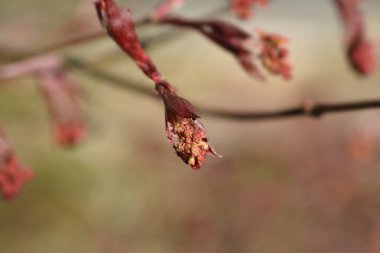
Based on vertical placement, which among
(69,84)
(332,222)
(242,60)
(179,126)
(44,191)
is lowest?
(332,222)

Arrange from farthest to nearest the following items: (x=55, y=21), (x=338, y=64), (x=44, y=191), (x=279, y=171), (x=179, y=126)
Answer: (x=338, y=64) < (x=279, y=171) < (x=44, y=191) < (x=55, y=21) < (x=179, y=126)

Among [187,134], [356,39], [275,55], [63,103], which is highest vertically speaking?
[187,134]

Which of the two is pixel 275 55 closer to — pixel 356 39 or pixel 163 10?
pixel 163 10

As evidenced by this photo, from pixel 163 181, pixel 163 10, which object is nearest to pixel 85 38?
pixel 163 10

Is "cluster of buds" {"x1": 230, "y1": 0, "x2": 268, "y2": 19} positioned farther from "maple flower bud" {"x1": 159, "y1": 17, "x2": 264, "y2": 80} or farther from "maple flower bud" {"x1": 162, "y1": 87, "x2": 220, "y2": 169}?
"maple flower bud" {"x1": 162, "y1": 87, "x2": 220, "y2": 169}

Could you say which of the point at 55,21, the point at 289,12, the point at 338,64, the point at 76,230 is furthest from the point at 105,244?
the point at 289,12

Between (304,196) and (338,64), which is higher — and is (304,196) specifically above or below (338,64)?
above

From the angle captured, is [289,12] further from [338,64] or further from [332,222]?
[332,222]

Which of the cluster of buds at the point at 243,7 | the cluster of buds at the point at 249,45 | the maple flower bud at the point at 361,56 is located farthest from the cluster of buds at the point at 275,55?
the maple flower bud at the point at 361,56
